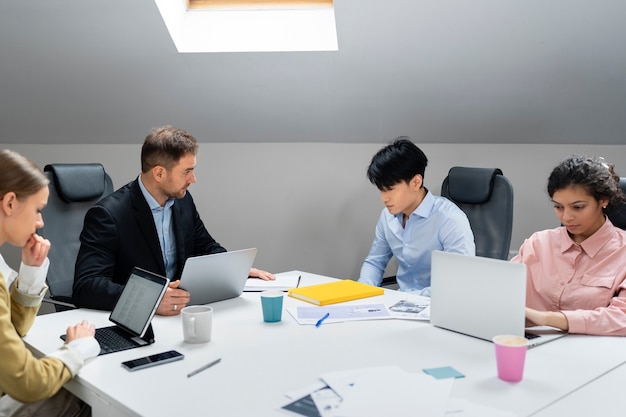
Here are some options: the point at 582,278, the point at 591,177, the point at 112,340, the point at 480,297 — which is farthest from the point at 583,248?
the point at 112,340

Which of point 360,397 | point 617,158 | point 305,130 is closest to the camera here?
point 360,397

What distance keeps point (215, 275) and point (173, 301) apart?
0.57ft

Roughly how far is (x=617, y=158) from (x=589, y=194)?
1.89 metres

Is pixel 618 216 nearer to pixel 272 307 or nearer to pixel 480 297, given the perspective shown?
pixel 480 297

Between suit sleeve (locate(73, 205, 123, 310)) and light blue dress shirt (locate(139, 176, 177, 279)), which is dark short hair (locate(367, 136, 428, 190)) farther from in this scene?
suit sleeve (locate(73, 205, 123, 310))

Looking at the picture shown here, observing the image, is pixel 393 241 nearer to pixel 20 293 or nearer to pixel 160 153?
pixel 160 153

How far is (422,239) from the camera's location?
2.81 m

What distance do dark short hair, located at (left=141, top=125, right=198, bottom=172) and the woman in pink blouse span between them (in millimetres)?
1386

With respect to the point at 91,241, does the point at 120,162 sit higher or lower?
higher

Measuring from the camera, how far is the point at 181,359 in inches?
64.6

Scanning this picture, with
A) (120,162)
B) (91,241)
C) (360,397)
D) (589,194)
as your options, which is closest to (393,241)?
(589,194)

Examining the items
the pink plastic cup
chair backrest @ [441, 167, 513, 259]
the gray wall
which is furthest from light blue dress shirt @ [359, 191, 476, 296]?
the pink plastic cup

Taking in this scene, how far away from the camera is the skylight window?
11.4 feet

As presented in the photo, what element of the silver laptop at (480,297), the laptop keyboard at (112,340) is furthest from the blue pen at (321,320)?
the laptop keyboard at (112,340)
